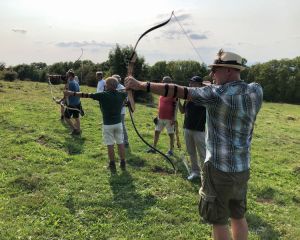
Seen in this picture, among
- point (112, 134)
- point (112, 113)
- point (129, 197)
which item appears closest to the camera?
point (129, 197)

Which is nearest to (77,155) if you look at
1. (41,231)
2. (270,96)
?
(41,231)

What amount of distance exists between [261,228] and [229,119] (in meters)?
3.07

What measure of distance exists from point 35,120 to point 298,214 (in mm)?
11190

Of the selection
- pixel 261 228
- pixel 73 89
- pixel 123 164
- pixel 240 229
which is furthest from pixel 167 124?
pixel 240 229

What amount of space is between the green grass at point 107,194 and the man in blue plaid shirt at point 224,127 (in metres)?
1.78

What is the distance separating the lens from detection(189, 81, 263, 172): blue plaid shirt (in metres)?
4.06

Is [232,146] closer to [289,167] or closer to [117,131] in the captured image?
[117,131]

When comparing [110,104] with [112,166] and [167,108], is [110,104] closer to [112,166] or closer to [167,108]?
[112,166]

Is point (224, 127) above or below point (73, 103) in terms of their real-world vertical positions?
above

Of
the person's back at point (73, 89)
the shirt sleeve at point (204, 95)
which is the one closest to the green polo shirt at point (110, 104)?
the person's back at point (73, 89)

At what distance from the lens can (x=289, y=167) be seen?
1134cm

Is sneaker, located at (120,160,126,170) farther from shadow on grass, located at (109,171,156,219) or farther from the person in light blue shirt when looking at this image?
the person in light blue shirt

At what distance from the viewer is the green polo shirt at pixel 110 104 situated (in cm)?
880

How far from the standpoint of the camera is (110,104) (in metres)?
8.91
